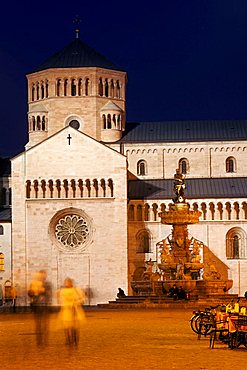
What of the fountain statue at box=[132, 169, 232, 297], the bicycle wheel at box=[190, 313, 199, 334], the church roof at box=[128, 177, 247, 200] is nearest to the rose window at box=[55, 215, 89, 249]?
the church roof at box=[128, 177, 247, 200]

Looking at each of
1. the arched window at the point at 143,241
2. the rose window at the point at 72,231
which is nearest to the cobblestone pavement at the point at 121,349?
the rose window at the point at 72,231

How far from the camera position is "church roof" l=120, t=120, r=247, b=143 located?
7944 cm

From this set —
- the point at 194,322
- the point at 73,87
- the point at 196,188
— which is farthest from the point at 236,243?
the point at 194,322

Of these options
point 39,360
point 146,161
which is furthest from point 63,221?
point 39,360

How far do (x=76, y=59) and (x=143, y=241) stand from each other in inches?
718

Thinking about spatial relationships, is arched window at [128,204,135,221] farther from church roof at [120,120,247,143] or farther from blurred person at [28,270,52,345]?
blurred person at [28,270,52,345]

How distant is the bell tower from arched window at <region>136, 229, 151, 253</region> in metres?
10.3

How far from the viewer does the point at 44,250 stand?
7131cm

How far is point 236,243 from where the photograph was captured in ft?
238

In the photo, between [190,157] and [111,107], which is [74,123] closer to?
[111,107]

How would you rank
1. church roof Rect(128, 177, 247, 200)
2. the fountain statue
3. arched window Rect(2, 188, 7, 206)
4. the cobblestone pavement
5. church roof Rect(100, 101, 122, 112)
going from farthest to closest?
arched window Rect(2, 188, 7, 206) → church roof Rect(100, 101, 122, 112) → church roof Rect(128, 177, 247, 200) → the fountain statue → the cobblestone pavement

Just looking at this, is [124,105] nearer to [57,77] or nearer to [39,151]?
[57,77]

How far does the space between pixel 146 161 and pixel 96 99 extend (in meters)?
6.81

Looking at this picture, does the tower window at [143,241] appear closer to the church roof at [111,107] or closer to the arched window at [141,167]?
the arched window at [141,167]
